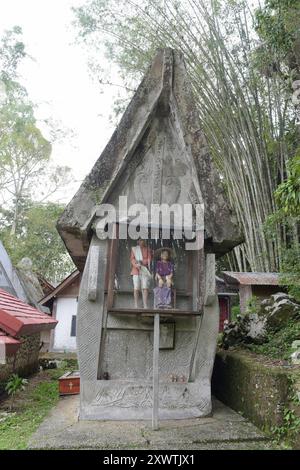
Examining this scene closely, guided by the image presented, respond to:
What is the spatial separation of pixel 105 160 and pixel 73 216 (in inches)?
35.8

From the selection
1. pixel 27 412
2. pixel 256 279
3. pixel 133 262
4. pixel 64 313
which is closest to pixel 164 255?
pixel 133 262

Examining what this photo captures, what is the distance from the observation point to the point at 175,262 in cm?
512

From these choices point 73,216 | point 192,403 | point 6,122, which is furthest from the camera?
point 6,122

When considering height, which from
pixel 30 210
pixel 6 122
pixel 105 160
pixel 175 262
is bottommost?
pixel 175 262

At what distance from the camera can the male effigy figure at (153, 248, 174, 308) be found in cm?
466

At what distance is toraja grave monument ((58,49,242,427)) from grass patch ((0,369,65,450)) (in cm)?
78

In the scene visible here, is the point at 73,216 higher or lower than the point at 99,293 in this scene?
higher

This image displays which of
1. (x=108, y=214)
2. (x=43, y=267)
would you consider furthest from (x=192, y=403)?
(x=43, y=267)

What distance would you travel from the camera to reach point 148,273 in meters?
4.85

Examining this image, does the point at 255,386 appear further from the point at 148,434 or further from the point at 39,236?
the point at 39,236

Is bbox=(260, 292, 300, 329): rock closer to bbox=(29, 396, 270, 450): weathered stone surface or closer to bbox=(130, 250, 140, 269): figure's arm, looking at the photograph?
bbox=(29, 396, 270, 450): weathered stone surface

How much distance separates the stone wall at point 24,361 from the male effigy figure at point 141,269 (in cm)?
311

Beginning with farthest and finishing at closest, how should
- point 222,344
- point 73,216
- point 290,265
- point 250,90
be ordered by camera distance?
point 250,90
point 290,265
point 222,344
point 73,216
